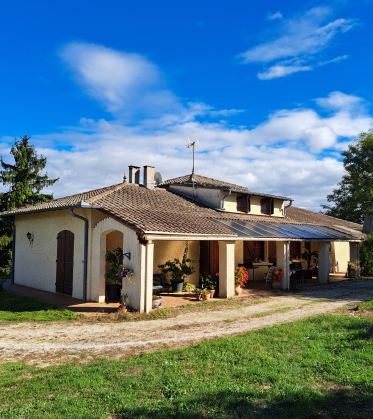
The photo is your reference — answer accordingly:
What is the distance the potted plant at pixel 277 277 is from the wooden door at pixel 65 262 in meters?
8.37

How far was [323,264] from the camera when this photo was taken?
54.5 feet

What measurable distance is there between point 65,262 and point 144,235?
4744 millimetres

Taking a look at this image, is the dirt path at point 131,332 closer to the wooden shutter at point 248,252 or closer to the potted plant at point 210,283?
the potted plant at point 210,283

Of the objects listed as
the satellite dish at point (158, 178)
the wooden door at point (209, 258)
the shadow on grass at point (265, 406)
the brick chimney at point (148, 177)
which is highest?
the satellite dish at point (158, 178)

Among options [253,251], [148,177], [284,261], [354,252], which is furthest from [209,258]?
[354,252]

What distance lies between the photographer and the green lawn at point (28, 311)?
895 centimetres

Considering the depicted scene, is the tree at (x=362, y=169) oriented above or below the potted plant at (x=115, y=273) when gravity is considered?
above

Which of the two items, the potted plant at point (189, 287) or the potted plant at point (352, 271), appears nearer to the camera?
the potted plant at point (189, 287)

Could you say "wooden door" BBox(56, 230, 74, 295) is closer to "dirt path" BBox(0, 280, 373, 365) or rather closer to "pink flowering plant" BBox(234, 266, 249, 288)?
"dirt path" BBox(0, 280, 373, 365)

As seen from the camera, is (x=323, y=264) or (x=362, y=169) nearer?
(x=323, y=264)

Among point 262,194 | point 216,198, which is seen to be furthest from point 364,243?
point 216,198

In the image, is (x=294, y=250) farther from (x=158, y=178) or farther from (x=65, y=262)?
(x=65, y=262)

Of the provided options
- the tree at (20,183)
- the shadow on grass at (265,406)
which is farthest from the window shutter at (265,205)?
the tree at (20,183)

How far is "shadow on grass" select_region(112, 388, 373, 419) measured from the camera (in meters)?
3.79
